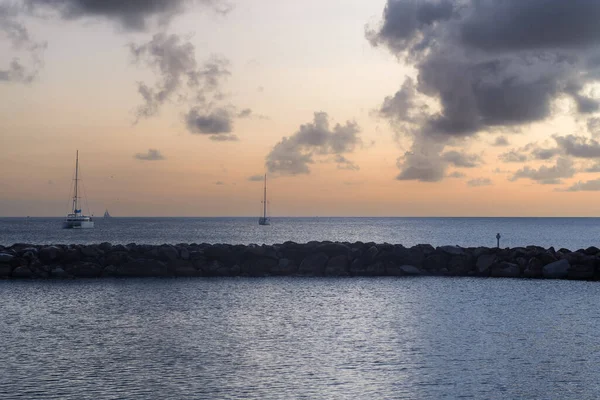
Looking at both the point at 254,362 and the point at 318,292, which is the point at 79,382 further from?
the point at 318,292

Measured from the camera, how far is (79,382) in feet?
47.1

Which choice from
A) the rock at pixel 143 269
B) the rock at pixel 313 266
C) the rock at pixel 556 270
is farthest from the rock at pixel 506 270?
the rock at pixel 143 269

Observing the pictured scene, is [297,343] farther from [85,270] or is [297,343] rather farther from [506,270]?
[506,270]

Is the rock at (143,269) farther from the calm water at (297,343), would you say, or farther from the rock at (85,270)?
the calm water at (297,343)

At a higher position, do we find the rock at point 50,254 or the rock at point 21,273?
the rock at point 50,254

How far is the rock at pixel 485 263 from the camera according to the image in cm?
3941

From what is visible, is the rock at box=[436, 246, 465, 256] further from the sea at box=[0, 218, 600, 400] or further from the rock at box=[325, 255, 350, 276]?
the sea at box=[0, 218, 600, 400]

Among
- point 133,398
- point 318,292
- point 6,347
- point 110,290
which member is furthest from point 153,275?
point 133,398

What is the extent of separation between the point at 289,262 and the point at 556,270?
51.4 feet

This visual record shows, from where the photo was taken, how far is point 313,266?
39.2 meters

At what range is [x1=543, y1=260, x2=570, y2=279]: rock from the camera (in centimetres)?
3791

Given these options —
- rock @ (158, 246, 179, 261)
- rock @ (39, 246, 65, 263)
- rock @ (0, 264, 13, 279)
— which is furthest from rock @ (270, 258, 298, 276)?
rock @ (0, 264, 13, 279)

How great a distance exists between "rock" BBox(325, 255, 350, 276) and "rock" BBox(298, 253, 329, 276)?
0.31m

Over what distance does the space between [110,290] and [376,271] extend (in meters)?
15.8
